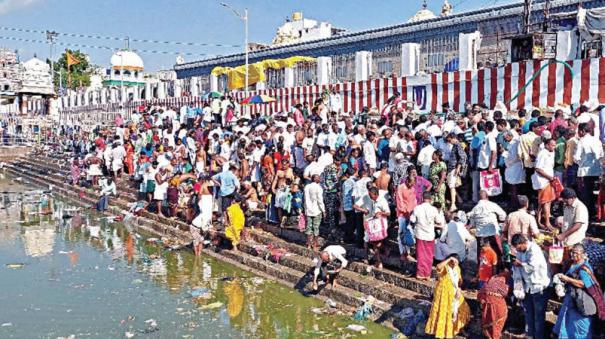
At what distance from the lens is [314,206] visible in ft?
35.7

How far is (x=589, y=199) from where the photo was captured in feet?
28.7

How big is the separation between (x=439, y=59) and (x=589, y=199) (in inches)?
385

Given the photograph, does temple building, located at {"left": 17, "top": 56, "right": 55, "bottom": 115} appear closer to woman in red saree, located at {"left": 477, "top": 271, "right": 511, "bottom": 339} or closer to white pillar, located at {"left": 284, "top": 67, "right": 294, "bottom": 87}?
white pillar, located at {"left": 284, "top": 67, "right": 294, "bottom": 87}

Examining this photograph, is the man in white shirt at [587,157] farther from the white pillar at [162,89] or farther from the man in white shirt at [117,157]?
the white pillar at [162,89]

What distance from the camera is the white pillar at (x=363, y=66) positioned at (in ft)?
62.7

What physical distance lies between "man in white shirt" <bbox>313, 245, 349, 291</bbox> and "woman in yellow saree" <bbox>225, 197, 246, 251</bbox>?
295 cm

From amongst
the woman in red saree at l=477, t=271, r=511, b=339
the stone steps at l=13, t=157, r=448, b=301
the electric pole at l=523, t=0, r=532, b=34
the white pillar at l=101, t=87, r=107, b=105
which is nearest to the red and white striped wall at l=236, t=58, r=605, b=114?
the electric pole at l=523, t=0, r=532, b=34

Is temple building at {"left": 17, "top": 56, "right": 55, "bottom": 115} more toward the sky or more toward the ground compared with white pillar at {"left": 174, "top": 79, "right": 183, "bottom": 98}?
more toward the sky

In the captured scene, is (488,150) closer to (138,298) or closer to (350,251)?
(350,251)

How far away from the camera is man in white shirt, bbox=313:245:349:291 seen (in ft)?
31.8

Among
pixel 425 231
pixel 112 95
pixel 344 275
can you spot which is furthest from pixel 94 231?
pixel 112 95

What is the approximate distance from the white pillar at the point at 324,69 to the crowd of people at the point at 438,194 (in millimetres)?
3960

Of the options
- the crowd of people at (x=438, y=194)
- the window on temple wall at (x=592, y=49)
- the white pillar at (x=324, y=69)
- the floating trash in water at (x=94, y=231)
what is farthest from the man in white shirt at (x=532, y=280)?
the white pillar at (x=324, y=69)

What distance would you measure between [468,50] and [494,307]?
980cm
